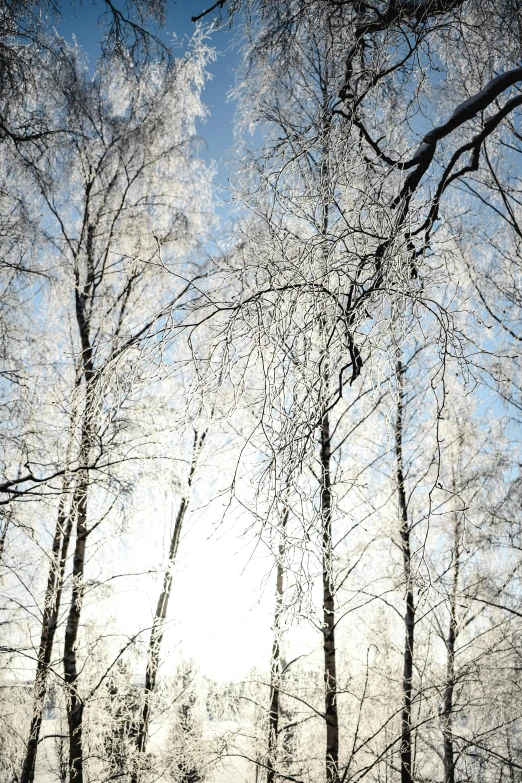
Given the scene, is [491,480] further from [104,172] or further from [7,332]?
[104,172]

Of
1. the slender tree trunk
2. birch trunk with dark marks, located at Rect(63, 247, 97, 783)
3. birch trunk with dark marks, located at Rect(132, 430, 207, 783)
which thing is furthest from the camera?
birch trunk with dark marks, located at Rect(132, 430, 207, 783)

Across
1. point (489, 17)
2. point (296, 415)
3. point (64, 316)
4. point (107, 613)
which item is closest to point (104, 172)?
point (64, 316)

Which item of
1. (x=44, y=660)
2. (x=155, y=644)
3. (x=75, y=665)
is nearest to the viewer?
(x=75, y=665)

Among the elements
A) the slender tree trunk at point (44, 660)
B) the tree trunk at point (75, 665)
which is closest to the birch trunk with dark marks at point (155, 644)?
the tree trunk at point (75, 665)

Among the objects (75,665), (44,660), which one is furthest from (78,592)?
(44,660)

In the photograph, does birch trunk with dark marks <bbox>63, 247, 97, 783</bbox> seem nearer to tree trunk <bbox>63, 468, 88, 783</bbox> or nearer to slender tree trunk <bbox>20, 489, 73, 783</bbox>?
tree trunk <bbox>63, 468, 88, 783</bbox>

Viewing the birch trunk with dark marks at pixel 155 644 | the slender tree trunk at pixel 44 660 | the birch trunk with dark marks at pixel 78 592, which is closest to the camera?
the birch trunk with dark marks at pixel 78 592

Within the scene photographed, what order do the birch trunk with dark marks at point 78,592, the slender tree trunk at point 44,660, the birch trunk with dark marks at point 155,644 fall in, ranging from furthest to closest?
the birch trunk with dark marks at point 155,644
the slender tree trunk at point 44,660
the birch trunk with dark marks at point 78,592

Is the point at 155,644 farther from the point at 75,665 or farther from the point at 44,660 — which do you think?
the point at 75,665

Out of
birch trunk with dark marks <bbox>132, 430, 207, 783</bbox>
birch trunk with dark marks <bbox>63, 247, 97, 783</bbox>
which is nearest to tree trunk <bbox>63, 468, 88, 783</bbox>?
birch trunk with dark marks <bbox>63, 247, 97, 783</bbox>

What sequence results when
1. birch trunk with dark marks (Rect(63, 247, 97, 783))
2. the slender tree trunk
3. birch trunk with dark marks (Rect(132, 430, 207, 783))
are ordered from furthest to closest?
birch trunk with dark marks (Rect(132, 430, 207, 783)) → the slender tree trunk → birch trunk with dark marks (Rect(63, 247, 97, 783))

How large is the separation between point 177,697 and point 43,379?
561cm

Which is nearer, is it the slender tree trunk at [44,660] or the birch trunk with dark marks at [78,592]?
the birch trunk with dark marks at [78,592]

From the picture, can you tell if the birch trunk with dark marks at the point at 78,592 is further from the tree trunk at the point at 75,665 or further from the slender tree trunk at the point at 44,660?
the slender tree trunk at the point at 44,660
